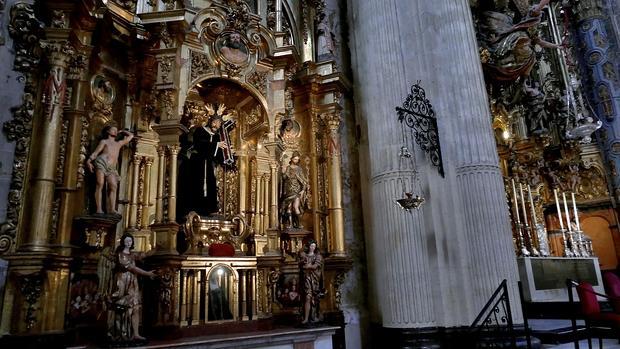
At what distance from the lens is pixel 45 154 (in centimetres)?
542

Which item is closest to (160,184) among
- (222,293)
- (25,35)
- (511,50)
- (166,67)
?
(166,67)

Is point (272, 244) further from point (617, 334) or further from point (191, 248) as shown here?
point (617, 334)

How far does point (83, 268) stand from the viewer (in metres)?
5.90

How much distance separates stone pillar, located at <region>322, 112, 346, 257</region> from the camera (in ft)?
26.9

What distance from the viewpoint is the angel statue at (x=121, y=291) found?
17.5 feet

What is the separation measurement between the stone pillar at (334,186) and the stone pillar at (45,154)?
4681 millimetres

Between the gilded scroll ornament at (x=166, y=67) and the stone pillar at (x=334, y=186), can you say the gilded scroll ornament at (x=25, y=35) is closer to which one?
the gilded scroll ornament at (x=166, y=67)

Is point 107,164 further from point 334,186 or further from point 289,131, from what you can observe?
Result: point 334,186

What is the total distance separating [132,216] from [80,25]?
9.43ft

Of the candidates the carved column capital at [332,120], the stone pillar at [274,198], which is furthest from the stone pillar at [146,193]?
the carved column capital at [332,120]

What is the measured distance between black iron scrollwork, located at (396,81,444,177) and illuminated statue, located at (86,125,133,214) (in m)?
4.58

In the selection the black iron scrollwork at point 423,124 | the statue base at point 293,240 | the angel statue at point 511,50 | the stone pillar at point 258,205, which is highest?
the angel statue at point 511,50

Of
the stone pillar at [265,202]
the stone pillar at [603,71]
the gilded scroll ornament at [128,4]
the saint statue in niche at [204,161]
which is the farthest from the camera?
the stone pillar at [603,71]

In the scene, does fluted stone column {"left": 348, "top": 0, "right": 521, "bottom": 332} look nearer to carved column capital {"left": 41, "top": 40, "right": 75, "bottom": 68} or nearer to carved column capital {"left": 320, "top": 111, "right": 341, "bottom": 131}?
carved column capital {"left": 320, "top": 111, "right": 341, "bottom": 131}
